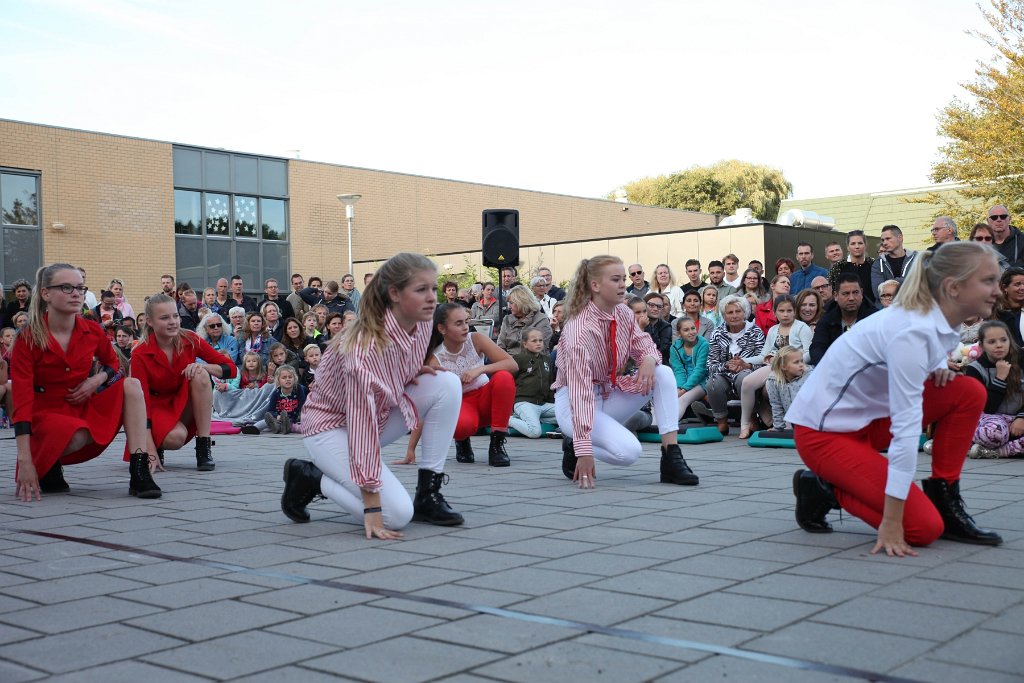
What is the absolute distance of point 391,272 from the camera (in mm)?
4871

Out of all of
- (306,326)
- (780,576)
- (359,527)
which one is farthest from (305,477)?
(306,326)

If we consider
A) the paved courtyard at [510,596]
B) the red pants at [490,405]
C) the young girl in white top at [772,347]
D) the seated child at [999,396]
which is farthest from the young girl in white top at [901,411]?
the young girl in white top at [772,347]

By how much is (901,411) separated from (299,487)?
2.81m

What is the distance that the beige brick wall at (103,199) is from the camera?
24.1 m

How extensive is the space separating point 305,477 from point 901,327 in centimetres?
282

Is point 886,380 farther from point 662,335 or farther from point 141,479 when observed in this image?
point 662,335

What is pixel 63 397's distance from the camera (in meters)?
6.61

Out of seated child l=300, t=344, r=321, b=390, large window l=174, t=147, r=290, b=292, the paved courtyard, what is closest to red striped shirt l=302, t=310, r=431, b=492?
the paved courtyard

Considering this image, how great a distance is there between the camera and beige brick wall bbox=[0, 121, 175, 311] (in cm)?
2412

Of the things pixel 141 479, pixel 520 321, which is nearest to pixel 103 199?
pixel 520 321

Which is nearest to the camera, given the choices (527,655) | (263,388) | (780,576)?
(527,655)

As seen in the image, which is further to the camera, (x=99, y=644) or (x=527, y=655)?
(x=99, y=644)

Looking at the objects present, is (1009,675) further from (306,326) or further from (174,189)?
(174,189)

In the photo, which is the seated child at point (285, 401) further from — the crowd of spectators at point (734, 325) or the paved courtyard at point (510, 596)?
the paved courtyard at point (510, 596)
